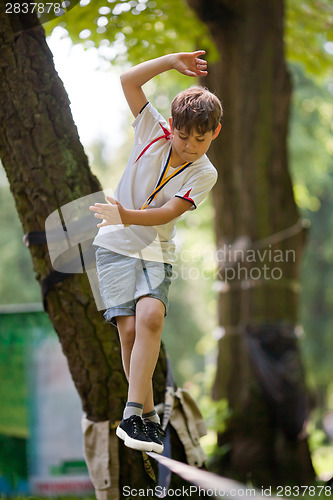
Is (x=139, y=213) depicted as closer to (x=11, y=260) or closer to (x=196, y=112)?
(x=196, y=112)

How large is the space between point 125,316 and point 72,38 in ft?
7.06

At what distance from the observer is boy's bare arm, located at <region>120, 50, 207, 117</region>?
2.00m

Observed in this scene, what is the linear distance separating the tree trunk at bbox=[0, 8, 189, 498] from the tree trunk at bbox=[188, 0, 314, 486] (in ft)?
9.13

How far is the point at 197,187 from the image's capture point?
6.66ft

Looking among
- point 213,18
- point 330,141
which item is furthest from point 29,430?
point 330,141

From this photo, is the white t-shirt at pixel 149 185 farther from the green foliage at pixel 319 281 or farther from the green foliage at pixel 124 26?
the green foliage at pixel 319 281

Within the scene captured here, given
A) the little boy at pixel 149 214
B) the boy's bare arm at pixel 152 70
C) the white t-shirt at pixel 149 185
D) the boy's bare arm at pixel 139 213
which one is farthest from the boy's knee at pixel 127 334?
the boy's bare arm at pixel 152 70

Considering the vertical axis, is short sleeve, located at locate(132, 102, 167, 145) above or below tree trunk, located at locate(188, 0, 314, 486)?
above

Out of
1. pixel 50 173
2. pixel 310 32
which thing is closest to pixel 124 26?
pixel 50 173

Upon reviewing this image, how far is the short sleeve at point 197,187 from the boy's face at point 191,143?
0.07 m

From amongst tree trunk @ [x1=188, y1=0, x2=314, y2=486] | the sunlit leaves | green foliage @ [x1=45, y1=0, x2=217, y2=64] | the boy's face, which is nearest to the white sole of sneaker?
the boy's face

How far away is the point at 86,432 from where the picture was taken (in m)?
2.84

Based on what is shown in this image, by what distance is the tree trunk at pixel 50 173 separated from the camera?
2.66m

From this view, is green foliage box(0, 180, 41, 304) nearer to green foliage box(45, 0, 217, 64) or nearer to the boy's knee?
green foliage box(45, 0, 217, 64)
